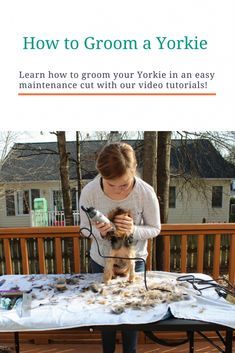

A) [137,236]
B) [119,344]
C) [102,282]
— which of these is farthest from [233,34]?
[119,344]

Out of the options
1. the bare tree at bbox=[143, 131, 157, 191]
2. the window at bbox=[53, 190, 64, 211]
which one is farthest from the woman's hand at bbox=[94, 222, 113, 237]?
the window at bbox=[53, 190, 64, 211]

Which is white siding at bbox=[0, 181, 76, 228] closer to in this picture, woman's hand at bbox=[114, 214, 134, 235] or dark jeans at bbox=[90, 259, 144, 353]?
dark jeans at bbox=[90, 259, 144, 353]

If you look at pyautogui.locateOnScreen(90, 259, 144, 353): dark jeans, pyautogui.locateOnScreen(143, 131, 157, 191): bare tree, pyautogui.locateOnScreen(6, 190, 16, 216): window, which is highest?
pyautogui.locateOnScreen(143, 131, 157, 191): bare tree

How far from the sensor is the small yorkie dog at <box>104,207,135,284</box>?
125 cm

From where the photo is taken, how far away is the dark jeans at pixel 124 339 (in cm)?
132

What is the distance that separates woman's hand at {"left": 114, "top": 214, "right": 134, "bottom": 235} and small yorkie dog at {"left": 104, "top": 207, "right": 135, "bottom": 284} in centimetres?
1

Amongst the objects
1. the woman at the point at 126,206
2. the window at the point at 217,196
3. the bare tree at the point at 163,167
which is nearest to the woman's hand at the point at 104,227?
the woman at the point at 126,206

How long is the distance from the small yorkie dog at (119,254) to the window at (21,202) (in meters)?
9.34

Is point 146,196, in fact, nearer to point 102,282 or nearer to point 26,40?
point 102,282

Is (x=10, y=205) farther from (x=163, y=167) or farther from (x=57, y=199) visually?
(x=163, y=167)

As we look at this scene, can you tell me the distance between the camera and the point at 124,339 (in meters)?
1.33

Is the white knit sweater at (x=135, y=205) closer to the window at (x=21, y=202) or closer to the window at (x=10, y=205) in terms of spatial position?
the window at (x=21, y=202)

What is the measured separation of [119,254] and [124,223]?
0.48 feet

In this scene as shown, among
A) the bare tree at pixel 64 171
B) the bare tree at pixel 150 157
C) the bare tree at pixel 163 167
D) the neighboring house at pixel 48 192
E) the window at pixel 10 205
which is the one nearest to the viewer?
the bare tree at pixel 150 157
